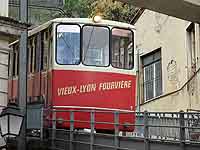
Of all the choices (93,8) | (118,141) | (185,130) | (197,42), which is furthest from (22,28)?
(93,8)

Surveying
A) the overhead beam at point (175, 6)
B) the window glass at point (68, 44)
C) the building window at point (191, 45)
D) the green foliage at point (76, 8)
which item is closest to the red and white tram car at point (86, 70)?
the window glass at point (68, 44)

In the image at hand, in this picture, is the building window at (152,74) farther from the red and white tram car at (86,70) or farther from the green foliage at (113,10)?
the red and white tram car at (86,70)

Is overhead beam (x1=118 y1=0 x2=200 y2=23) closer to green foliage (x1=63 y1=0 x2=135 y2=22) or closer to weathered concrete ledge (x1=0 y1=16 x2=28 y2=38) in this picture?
weathered concrete ledge (x1=0 y1=16 x2=28 y2=38)

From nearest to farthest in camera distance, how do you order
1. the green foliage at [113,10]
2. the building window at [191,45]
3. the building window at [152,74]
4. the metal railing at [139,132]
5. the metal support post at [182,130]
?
1. the metal support post at [182,130]
2. the metal railing at [139,132]
3. the building window at [191,45]
4. the building window at [152,74]
5. the green foliage at [113,10]

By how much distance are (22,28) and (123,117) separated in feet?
13.4

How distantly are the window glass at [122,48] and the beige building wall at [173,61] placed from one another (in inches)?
152

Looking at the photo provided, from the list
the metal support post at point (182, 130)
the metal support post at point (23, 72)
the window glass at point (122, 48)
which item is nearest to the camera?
the metal support post at point (182, 130)

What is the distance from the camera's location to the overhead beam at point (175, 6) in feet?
36.2

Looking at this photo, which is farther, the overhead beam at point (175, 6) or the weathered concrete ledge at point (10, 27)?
the overhead beam at point (175, 6)

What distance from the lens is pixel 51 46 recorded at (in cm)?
1241

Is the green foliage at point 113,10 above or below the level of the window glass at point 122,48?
A: above

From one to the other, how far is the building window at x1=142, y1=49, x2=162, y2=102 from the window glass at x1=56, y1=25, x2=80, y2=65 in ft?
26.3

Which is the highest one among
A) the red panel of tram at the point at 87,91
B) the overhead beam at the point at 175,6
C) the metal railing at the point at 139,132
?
the overhead beam at the point at 175,6

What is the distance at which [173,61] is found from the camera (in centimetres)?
1836
